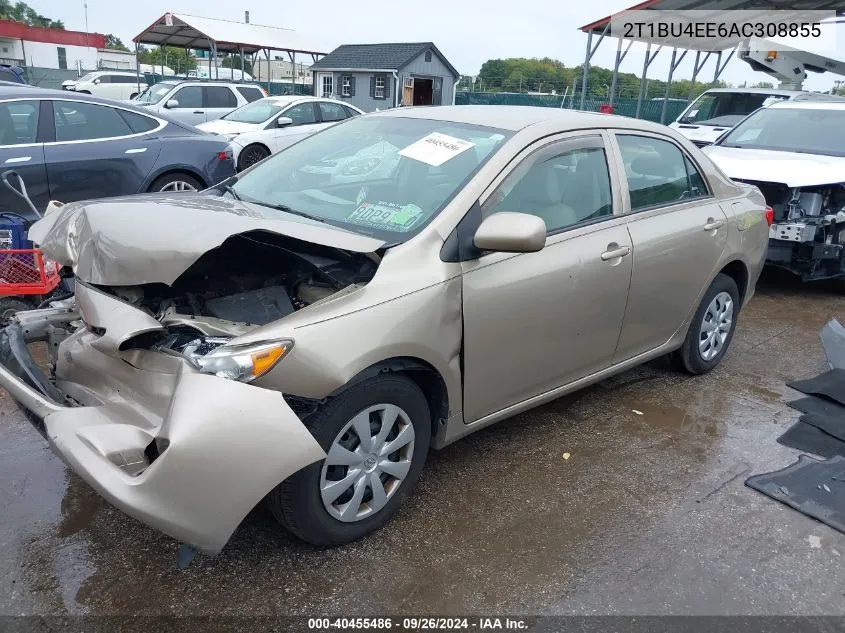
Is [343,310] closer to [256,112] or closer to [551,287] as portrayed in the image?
[551,287]

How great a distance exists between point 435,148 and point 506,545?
6.18 feet

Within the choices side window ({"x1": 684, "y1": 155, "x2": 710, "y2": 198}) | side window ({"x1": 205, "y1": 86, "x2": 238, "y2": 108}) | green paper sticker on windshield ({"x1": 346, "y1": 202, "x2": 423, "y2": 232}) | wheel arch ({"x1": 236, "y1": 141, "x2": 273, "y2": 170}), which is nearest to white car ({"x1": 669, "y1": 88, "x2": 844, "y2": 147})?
wheel arch ({"x1": 236, "y1": 141, "x2": 273, "y2": 170})

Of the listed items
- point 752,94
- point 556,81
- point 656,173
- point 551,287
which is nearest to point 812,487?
point 551,287

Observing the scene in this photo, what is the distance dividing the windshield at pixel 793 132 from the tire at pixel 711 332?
142 inches

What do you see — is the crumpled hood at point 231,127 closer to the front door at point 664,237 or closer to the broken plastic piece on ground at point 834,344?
the front door at point 664,237

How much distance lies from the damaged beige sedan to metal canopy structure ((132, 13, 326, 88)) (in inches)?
950

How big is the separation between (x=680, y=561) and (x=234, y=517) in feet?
6.01

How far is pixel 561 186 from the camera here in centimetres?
362

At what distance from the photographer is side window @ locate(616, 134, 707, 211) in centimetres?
Answer: 401

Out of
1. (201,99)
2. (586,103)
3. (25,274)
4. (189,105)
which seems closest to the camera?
(25,274)

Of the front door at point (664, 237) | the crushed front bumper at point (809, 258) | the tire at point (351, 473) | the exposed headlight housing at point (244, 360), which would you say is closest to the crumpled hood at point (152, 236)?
the exposed headlight housing at point (244, 360)

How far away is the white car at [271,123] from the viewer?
40.1 ft

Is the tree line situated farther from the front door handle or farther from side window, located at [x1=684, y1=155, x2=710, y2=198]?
the front door handle

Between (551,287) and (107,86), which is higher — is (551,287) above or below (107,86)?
below
